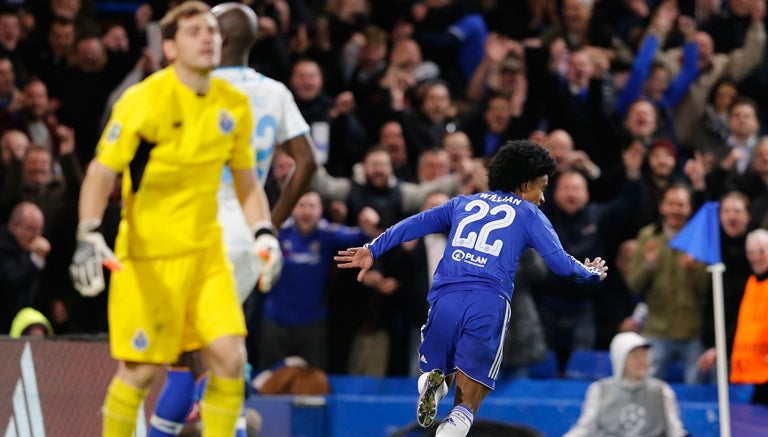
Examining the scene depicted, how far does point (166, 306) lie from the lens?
6285 mm

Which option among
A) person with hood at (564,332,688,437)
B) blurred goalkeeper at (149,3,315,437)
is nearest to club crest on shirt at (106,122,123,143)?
blurred goalkeeper at (149,3,315,437)

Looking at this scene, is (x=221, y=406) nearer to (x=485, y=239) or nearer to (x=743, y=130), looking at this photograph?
(x=485, y=239)

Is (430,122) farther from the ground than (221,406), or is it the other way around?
(430,122)

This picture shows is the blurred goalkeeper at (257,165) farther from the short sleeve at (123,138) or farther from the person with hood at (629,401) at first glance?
the person with hood at (629,401)

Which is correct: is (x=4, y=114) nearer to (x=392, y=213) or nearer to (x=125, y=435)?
(x=392, y=213)

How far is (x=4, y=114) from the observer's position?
12.6 meters

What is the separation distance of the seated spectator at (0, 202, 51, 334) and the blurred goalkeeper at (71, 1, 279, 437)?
510 centimetres

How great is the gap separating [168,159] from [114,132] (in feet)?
0.87

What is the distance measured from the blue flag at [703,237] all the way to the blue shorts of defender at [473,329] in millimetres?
3761

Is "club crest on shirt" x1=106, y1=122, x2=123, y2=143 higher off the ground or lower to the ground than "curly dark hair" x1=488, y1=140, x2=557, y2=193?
higher

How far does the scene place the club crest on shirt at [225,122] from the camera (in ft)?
21.0

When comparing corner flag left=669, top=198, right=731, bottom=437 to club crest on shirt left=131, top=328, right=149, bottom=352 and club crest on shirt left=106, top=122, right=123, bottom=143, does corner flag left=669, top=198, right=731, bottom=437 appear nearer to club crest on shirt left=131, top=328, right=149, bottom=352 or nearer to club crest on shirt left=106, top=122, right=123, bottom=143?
club crest on shirt left=131, top=328, right=149, bottom=352

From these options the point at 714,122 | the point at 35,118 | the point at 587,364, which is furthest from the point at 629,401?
the point at 35,118

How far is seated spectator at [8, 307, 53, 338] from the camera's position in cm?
1033
